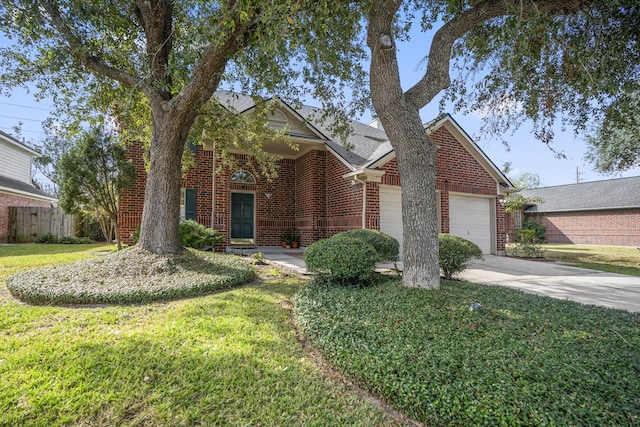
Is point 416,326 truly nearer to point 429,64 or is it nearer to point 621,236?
point 429,64

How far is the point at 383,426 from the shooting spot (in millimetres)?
2000

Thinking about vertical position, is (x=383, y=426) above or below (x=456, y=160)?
below

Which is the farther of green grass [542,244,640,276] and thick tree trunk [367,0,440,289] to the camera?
green grass [542,244,640,276]

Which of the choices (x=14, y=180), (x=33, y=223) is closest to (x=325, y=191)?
(x=33, y=223)

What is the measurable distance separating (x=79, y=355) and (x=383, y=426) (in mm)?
2601

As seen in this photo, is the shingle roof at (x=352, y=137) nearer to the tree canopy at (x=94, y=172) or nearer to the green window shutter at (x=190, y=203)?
the green window shutter at (x=190, y=203)

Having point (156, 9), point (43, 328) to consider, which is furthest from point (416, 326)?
point (156, 9)

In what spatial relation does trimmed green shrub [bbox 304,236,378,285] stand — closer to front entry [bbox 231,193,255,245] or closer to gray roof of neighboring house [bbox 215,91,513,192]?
gray roof of neighboring house [bbox 215,91,513,192]

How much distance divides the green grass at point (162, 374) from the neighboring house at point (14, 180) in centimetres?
1493

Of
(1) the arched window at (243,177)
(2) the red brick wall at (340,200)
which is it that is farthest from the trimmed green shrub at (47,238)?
(2) the red brick wall at (340,200)

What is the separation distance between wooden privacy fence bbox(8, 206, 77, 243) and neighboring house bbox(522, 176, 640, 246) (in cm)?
3204

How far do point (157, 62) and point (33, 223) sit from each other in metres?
13.4

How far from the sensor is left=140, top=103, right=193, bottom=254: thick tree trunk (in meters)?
6.31

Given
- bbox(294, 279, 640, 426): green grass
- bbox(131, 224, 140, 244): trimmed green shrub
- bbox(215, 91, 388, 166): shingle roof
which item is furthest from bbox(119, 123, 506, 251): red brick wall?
bbox(294, 279, 640, 426): green grass
